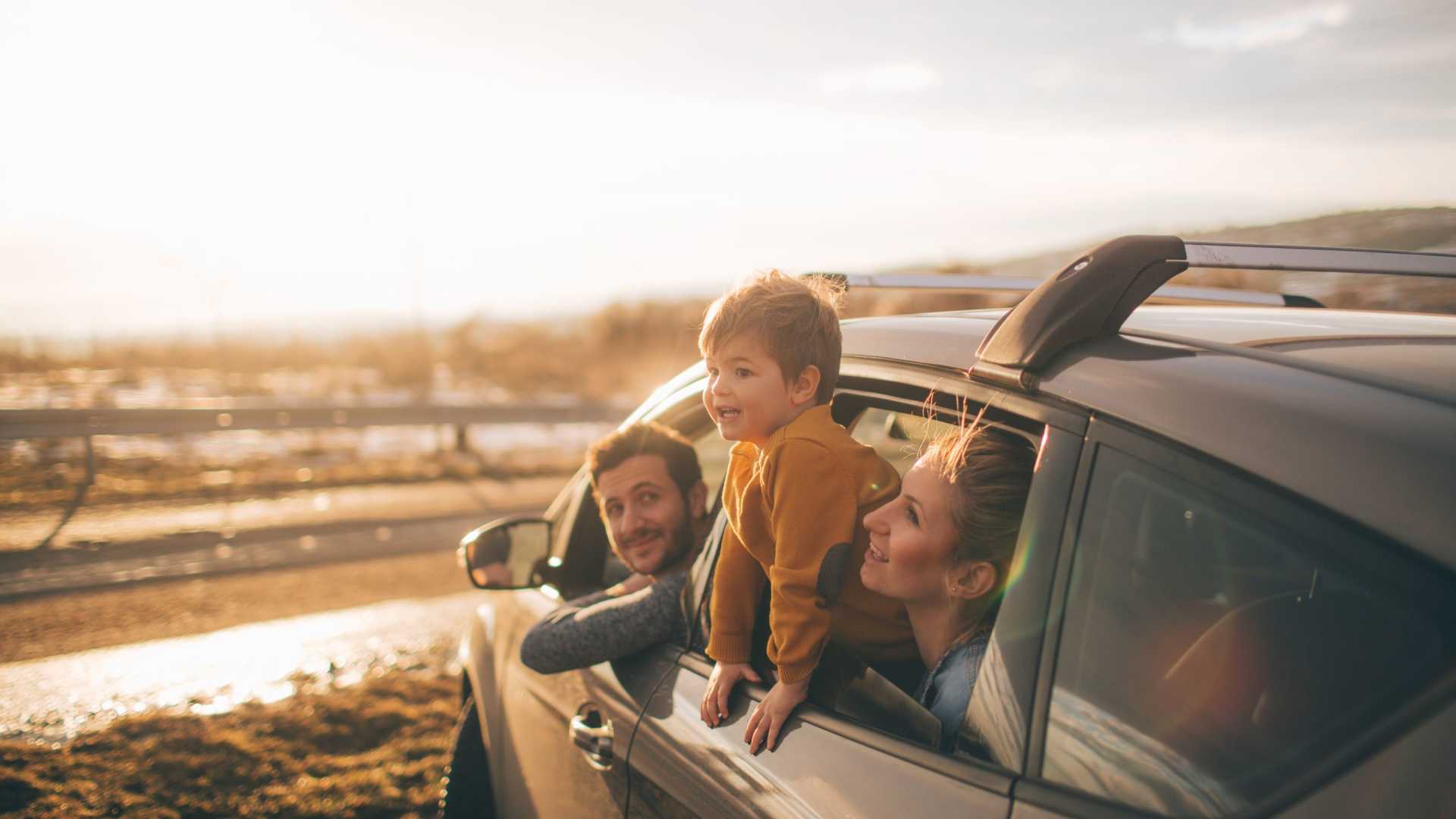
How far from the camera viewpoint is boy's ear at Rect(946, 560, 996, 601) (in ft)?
6.22

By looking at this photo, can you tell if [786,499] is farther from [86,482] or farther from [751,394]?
[86,482]

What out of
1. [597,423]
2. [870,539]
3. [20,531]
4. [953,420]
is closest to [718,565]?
[870,539]

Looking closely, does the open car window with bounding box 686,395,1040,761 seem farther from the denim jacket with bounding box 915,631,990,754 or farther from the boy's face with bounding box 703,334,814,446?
the boy's face with bounding box 703,334,814,446

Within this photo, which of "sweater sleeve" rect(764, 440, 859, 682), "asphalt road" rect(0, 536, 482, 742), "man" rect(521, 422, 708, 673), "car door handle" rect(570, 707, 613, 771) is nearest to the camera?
"sweater sleeve" rect(764, 440, 859, 682)

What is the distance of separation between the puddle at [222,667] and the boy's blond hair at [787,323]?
3867 millimetres

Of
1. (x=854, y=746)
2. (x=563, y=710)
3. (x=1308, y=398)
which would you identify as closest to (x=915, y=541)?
(x=854, y=746)

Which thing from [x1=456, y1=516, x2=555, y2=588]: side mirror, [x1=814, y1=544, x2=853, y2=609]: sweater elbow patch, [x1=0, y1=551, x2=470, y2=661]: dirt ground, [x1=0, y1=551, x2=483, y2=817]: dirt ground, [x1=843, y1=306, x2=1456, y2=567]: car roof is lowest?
[x1=0, y1=551, x2=470, y2=661]: dirt ground

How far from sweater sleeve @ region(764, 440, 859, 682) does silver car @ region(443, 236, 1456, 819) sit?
0.13 m

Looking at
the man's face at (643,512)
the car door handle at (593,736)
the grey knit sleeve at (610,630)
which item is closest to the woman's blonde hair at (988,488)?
the grey knit sleeve at (610,630)

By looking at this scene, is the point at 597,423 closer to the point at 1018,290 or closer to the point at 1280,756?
the point at 1018,290

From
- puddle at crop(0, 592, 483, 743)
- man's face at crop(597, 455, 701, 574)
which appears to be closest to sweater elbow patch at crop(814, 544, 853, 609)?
man's face at crop(597, 455, 701, 574)

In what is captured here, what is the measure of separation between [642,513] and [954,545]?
1329mm

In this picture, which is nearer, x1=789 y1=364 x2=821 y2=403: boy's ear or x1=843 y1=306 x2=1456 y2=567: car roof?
x1=843 y1=306 x2=1456 y2=567: car roof

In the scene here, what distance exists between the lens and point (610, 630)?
2.55 m
